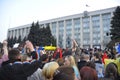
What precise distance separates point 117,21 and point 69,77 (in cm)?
3489

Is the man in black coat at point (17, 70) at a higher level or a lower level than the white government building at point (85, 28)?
lower

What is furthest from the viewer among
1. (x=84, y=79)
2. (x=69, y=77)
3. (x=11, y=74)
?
(x=11, y=74)

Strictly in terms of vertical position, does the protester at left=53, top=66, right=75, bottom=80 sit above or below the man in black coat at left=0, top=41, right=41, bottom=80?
above

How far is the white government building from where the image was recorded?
8688 centimetres

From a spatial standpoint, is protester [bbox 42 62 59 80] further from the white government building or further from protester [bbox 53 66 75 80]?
the white government building

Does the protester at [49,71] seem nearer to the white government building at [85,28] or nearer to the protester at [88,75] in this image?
the protester at [88,75]

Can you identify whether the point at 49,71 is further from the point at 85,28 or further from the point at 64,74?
the point at 85,28

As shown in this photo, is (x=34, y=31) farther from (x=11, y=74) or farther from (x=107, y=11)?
(x=11, y=74)

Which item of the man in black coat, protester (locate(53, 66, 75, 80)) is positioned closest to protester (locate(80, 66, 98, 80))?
protester (locate(53, 66, 75, 80))

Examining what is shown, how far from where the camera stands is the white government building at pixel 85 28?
285 ft

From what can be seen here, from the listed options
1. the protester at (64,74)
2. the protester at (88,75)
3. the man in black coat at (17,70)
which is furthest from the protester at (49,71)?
the protester at (64,74)

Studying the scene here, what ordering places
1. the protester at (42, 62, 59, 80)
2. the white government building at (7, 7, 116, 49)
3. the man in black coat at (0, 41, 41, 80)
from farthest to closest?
the white government building at (7, 7, 116, 49)
the man in black coat at (0, 41, 41, 80)
the protester at (42, 62, 59, 80)

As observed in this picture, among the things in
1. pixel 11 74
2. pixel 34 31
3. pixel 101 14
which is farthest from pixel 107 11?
pixel 11 74

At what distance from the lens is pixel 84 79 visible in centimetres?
319
